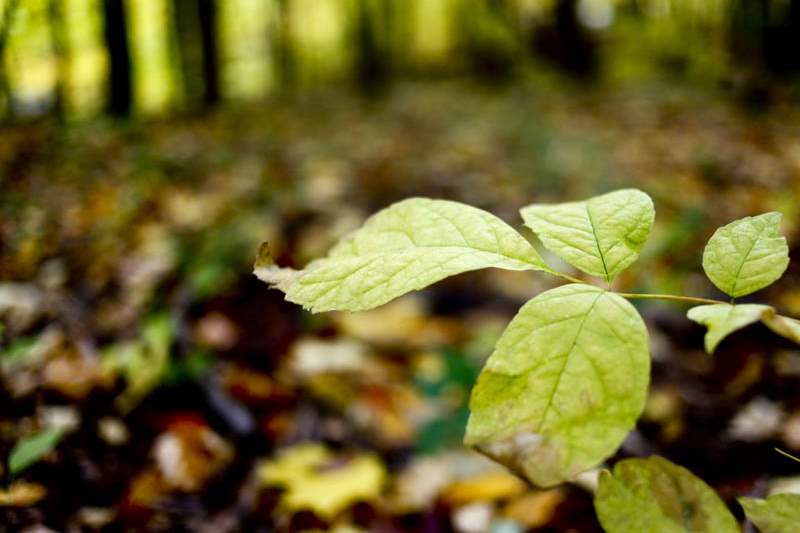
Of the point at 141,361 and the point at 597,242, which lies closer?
the point at 597,242

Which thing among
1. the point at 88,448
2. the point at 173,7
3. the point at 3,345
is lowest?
the point at 88,448

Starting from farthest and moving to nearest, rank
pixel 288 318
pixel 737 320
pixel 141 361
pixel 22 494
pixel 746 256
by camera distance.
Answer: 1. pixel 288 318
2. pixel 141 361
3. pixel 22 494
4. pixel 746 256
5. pixel 737 320

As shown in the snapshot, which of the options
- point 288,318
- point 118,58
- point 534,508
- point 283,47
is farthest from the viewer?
point 283,47

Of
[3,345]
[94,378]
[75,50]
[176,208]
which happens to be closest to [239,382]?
[94,378]

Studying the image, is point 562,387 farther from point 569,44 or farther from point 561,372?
point 569,44

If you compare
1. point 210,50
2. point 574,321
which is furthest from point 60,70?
point 574,321

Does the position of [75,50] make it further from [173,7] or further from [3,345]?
[3,345]

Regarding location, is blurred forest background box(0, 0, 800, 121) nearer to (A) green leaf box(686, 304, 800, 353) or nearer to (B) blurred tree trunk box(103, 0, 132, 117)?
(B) blurred tree trunk box(103, 0, 132, 117)
